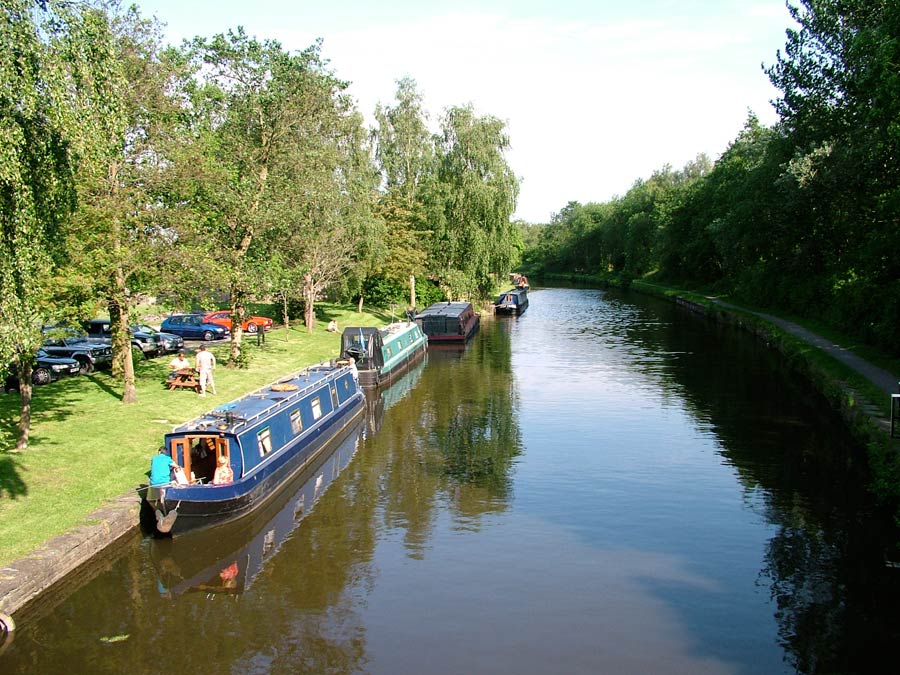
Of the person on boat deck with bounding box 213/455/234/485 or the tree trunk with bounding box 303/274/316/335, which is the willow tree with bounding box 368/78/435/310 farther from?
the person on boat deck with bounding box 213/455/234/485

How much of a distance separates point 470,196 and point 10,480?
40.1 metres

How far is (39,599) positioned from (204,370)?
38.9 feet

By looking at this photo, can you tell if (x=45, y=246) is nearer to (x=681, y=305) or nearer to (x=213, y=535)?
(x=213, y=535)

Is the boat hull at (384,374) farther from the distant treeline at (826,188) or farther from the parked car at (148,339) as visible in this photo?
the distant treeline at (826,188)

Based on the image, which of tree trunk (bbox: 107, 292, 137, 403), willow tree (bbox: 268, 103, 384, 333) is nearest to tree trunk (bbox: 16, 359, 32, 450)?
tree trunk (bbox: 107, 292, 137, 403)

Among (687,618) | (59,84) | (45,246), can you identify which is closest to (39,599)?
(45,246)

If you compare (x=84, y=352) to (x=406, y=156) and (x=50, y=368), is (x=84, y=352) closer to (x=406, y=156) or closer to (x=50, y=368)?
(x=50, y=368)

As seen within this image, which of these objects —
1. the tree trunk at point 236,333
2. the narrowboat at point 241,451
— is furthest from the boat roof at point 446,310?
the narrowboat at point 241,451

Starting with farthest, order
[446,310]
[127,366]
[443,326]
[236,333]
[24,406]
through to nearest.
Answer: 1. [446,310]
2. [443,326]
3. [236,333]
4. [127,366]
5. [24,406]

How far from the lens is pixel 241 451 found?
15.5m

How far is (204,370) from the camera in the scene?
23172 millimetres

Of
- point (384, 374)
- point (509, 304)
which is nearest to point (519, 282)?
point (509, 304)

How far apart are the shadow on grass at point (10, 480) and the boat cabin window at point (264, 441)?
176 inches

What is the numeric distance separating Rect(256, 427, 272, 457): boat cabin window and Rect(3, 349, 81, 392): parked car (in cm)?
1126
